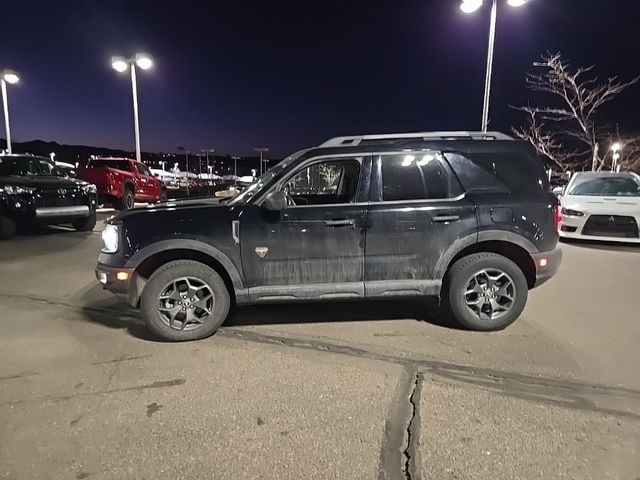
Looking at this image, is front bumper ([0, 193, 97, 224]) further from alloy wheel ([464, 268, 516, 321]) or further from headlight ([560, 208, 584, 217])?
headlight ([560, 208, 584, 217])

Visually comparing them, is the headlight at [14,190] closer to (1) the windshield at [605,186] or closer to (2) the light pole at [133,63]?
(2) the light pole at [133,63]

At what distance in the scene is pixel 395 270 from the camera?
474cm

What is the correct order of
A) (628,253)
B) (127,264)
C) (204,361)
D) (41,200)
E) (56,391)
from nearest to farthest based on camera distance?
(56,391), (204,361), (127,264), (628,253), (41,200)

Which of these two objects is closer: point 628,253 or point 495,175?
point 495,175

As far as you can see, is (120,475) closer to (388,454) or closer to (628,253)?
(388,454)

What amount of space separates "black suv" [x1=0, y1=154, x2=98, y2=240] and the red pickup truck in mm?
3642

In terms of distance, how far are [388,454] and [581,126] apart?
23.6m

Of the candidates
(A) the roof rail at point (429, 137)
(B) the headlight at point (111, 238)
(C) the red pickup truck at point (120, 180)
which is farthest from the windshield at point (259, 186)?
(C) the red pickup truck at point (120, 180)

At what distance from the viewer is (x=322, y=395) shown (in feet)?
11.6

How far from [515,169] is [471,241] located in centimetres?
90

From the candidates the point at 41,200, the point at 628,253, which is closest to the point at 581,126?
the point at 628,253

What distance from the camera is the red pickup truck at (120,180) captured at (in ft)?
49.5

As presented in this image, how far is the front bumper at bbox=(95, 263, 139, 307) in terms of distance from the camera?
4.51 m

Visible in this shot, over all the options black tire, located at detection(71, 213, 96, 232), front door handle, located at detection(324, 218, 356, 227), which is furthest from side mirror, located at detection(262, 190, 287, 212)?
black tire, located at detection(71, 213, 96, 232)
